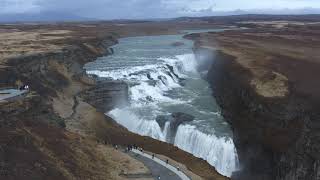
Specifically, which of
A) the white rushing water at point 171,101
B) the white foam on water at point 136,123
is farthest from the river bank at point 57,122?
the white rushing water at point 171,101

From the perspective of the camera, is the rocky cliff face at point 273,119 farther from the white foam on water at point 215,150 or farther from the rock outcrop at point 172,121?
the rock outcrop at point 172,121

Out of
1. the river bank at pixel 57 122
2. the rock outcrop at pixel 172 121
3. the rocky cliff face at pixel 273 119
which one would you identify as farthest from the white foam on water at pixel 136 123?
the rocky cliff face at pixel 273 119

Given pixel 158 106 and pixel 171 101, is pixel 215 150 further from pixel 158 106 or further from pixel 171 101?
pixel 171 101

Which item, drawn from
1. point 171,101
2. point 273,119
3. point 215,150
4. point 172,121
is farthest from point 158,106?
point 273,119

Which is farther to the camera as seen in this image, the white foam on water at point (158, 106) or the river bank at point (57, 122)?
the white foam on water at point (158, 106)

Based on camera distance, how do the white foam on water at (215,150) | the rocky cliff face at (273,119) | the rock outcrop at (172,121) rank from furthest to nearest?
the rock outcrop at (172,121)
the white foam on water at (215,150)
the rocky cliff face at (273,119)

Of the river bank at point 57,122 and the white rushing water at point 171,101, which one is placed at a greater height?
the river bank at point 57,122

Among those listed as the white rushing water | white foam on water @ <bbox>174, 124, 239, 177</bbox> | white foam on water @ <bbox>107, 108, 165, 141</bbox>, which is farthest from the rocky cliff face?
white foam on water @ <bbox>107, 108, 165, 141</bbox>

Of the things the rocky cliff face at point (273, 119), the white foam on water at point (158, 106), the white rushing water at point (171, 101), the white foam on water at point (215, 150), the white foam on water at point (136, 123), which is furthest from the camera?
the white foam on water at point (136, 123)
